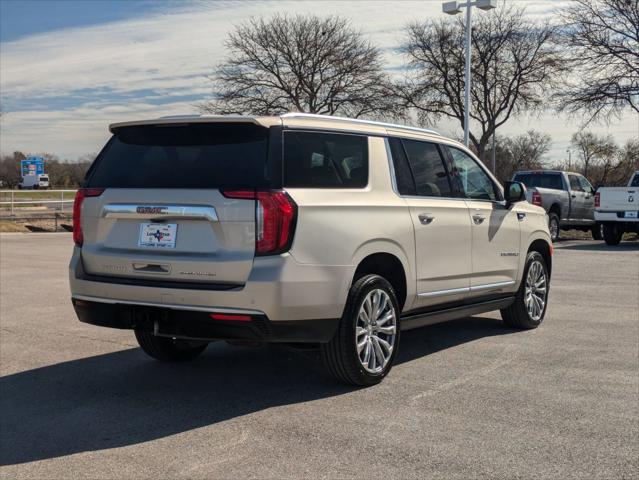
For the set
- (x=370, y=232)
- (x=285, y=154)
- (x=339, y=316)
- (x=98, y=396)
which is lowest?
(x=98, y=396)

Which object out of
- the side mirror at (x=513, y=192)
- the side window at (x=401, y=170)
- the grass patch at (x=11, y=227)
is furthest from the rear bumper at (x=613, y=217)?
the grass patch at (x=11, y=227)

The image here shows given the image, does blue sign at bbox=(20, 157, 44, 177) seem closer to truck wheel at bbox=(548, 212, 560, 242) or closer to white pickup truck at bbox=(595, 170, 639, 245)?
truck wheel at bbox=(548, 212, 560, 242)

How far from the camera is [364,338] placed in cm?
564

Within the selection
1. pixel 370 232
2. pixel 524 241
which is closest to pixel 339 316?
pixel 370 232

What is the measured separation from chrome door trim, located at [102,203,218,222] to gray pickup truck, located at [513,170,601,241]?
1659cm

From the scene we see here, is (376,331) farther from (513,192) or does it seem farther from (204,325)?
(513,192)

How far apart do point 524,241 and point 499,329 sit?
967 millimetres

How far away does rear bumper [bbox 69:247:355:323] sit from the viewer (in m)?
4.93

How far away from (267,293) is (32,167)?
299 feet

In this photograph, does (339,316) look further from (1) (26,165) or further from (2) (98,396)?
(1) (26,165)

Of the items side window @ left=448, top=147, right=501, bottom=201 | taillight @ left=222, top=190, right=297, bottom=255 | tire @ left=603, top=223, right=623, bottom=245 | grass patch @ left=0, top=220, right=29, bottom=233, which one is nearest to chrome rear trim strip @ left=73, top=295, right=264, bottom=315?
taillight @ left=222, top=190, right=297, bottom=255

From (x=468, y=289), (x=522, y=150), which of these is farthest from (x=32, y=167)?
(x=468, y=289)

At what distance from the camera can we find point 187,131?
17.5 feet

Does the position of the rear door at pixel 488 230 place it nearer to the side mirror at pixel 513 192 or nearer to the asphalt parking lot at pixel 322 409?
the side mirror at pixel 513 192
